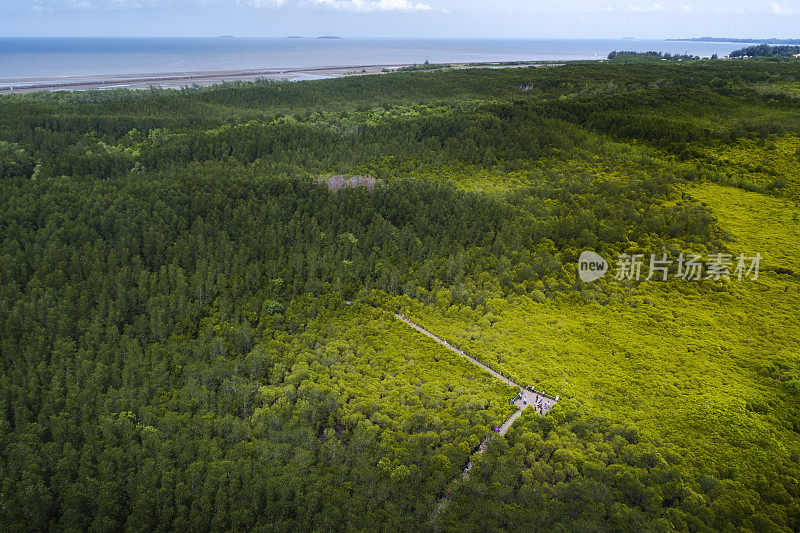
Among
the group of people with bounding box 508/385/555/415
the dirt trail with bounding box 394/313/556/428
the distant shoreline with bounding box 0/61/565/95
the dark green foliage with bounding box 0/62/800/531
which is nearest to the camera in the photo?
the dark green foliage with bounding box 0/62/800/531

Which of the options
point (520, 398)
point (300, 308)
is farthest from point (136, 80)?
point (520, 398)

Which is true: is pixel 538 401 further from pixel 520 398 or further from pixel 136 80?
pixel 136 80

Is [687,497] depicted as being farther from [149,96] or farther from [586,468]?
[149,96]

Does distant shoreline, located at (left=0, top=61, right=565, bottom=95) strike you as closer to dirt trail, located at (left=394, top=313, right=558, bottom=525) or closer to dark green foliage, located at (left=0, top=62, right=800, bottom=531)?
dark green foliage, located at (left=0, top=62, right=800, bottom=531)

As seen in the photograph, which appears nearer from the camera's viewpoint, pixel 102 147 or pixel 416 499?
pixel 416 499

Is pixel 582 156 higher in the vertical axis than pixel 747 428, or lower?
higher

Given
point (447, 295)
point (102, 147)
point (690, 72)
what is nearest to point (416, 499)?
point (447, 295)

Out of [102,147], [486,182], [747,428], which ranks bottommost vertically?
[747,428]

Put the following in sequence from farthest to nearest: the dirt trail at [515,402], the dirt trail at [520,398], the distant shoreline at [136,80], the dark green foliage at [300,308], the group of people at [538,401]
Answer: the distant shoreline at [136,80] → the group of people at [538,401] → the dirt trail at [520,398] → the dirt trail at [515,402] → the dark green foliage at [300,308]

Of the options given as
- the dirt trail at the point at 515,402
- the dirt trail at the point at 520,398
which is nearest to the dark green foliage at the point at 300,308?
the dirt trail at the point at 515,402

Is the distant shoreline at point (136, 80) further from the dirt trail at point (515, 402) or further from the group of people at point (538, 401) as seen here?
the group of people at point (538, 401)

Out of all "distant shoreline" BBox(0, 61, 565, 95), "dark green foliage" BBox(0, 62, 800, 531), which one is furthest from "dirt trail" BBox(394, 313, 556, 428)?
"distant shoreline" BBox(0, 61, 565, 95)
